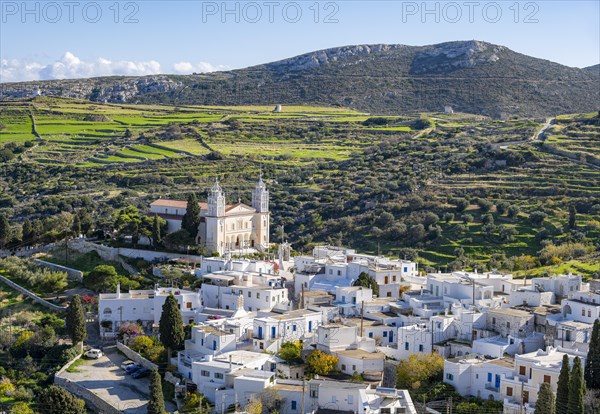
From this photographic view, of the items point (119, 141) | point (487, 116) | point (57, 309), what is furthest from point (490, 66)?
point (57, 309)

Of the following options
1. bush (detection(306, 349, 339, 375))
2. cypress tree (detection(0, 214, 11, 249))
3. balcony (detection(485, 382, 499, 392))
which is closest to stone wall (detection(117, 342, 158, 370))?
bush (detection(306, 349, 339, 375))

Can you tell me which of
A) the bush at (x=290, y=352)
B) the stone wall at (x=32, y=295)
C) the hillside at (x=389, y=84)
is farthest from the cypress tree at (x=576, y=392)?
the hillside at (x=389, y=84)

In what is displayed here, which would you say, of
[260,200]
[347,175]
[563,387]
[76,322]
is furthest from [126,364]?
[347,175]

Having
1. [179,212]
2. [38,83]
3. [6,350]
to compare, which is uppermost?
[38,83]

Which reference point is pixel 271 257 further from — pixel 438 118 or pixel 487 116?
pixel 487 116

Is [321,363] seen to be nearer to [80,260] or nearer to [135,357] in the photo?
[135,357]

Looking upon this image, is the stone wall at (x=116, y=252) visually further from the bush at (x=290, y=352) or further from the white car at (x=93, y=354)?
the bush at (x=290, y=352)
